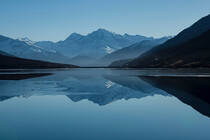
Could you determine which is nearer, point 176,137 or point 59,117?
point 176,137

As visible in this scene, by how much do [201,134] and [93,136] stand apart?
7592 mm

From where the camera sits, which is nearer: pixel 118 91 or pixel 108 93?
pixel 108 93

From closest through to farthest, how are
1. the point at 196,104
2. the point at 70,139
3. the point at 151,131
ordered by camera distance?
the point at 70,139, the point at 151,131, the point at 196,104

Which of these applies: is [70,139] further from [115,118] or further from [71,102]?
[71,102]

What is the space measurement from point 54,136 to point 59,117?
7199 millimetres

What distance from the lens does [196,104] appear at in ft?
99.9

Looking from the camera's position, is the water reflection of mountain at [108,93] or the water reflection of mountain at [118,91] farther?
the water reflection of mountain at [108,93]

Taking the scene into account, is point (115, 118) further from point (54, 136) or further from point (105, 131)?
point (54, 136)

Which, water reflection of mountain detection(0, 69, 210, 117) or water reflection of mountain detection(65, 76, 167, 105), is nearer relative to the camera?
water reflection of mountain detection(0, 69, 210, 117)

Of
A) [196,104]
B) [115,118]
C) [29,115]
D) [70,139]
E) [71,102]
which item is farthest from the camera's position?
[71,102]

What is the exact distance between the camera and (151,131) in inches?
754

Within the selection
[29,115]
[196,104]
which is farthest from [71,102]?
[196,104]

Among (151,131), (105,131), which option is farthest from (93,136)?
(151,131)

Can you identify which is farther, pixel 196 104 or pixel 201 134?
pixel 196 104
